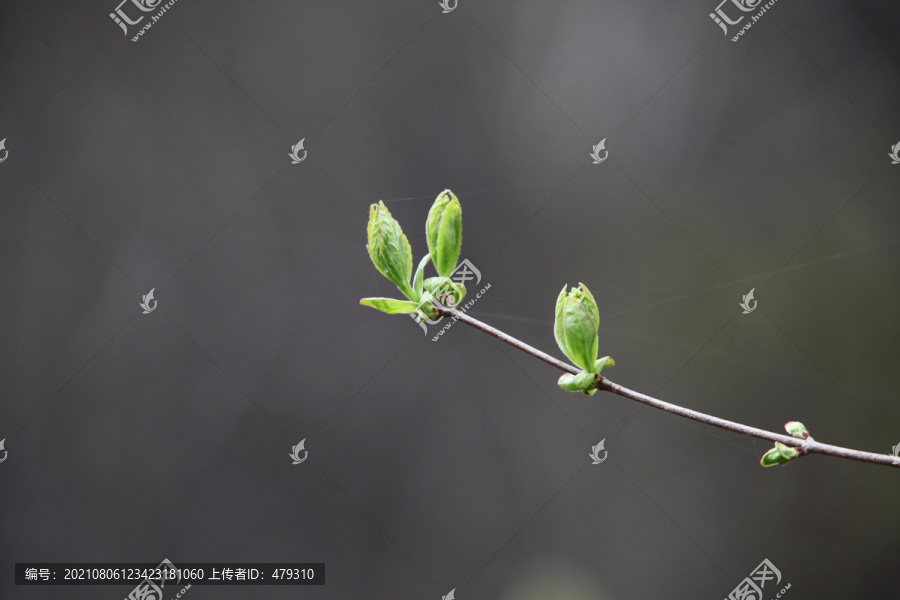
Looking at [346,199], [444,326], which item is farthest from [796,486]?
[346,199]

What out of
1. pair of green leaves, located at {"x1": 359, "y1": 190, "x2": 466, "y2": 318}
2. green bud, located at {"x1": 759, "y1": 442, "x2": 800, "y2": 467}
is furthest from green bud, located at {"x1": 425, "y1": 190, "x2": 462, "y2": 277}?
green bud, located at {"x1": 759, "y1": 442, "x2": 800, "y2": 467}

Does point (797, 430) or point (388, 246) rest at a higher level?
point (388, 246)

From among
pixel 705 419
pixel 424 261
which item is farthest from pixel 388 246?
pixel 705 419

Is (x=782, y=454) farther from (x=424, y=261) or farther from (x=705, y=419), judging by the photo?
(x=424, y=261)

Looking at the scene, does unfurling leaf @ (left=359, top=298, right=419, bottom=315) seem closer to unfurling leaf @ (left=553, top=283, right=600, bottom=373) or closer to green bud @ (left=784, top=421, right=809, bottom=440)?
unfurling leaf @ (left=553, top=283, right=600, bottom=373)

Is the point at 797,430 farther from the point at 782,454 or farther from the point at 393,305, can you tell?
the point at 393,305

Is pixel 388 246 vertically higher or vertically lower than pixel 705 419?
higher

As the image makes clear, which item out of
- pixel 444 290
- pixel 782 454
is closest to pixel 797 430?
pixel 782 454
